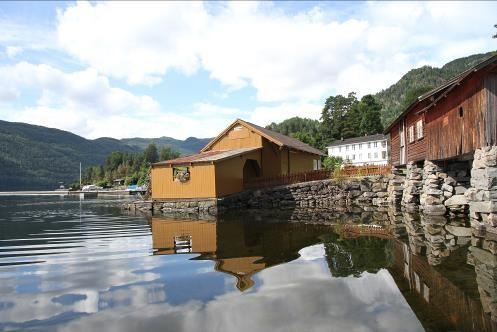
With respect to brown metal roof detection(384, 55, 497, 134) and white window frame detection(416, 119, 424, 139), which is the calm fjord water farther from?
white window frame detection(416, 119, 424, 139)

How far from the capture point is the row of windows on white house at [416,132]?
65.9 ft

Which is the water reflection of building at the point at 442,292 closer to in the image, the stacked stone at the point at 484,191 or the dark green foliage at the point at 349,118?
the stacked stone at the point at 484,191

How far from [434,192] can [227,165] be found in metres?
13.5

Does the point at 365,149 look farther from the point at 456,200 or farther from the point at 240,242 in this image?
the point at 240,242

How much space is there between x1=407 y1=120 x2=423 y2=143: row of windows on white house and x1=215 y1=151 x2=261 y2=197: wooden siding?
456 inches

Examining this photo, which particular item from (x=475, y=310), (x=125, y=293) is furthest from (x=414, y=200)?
(x=125, y=293)

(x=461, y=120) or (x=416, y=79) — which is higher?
(x=416, y=79)

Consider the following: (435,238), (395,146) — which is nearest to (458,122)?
(435,238)

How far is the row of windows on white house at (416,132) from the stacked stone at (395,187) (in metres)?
3.18

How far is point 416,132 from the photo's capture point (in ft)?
69.0

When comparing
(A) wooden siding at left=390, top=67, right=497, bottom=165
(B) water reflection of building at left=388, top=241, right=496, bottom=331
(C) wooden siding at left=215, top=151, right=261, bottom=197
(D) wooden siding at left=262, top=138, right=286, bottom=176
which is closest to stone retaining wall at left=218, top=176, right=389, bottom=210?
(C) wooden siding at left=215, top=151, right=261, bottom=197

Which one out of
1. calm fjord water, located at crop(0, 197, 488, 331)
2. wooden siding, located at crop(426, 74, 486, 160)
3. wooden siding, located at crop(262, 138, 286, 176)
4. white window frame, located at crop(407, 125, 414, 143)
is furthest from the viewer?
wooden siding, located at crop(262, 138, 286, 176)

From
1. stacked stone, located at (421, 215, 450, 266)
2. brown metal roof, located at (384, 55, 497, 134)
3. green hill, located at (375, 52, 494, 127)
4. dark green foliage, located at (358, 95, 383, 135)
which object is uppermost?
green hill, located at (375, 52, 494, 127)

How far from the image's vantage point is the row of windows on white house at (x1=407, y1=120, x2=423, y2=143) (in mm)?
20091
